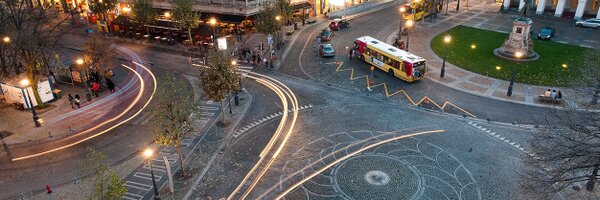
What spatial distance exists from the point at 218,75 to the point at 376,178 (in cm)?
1315

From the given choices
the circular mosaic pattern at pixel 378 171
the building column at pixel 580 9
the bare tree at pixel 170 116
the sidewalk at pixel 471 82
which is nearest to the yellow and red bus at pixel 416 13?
the sidewalk at pixel 471 82

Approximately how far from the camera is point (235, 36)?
60438 millimetres

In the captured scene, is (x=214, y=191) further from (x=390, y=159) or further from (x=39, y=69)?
(x=39, y=69)

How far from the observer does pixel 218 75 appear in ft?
100

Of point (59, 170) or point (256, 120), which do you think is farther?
point (256, 120)

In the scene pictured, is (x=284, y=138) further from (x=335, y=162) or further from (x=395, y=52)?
(x=395, y=52)

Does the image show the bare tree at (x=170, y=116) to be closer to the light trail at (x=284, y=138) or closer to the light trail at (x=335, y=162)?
the light trail at (x=284, y=138)

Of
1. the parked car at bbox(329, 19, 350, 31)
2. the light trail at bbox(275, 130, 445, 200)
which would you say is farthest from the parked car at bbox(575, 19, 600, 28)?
the light trail at bbox(275, 130, 445, 200)

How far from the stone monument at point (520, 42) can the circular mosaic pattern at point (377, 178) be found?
28599mm

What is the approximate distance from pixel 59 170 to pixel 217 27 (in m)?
37.1

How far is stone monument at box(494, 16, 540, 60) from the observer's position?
45.2 metres

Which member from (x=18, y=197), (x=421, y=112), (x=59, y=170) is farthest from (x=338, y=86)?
(x=18, y=197)

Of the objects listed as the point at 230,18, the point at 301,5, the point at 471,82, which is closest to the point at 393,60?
the point at 471,82

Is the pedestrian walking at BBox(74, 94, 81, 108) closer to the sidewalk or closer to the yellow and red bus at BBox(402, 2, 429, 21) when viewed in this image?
the sidewalk
